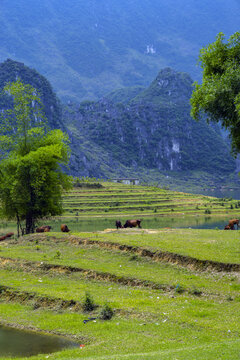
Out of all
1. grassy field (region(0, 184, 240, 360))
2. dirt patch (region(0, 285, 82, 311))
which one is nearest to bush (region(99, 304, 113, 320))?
grassy field (region(0, 184, 240, 360))

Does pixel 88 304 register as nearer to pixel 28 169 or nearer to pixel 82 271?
pixel 82 271

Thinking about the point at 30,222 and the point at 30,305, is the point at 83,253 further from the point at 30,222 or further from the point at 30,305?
the point at 30,222

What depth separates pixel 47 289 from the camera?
2097 centimetres

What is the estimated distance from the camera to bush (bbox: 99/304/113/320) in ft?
54.4

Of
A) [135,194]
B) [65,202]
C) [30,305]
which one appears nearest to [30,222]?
[30,305]

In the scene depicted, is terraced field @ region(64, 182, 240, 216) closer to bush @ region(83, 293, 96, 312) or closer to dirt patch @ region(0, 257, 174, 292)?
dirt patch @ region(0, 257, 174, 292)

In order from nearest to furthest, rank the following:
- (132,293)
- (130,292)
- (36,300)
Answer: (132,293) → (130,292) → (36,300)

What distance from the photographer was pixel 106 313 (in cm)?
1659

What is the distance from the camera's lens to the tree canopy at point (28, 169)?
38.9m

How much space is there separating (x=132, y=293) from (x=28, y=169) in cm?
2243

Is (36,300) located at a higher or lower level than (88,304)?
lower

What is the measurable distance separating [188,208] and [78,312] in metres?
81.8

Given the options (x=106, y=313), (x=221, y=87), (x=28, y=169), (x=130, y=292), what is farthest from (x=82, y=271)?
(x=28, y=169)

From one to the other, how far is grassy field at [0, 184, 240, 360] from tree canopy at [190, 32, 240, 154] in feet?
25.0
